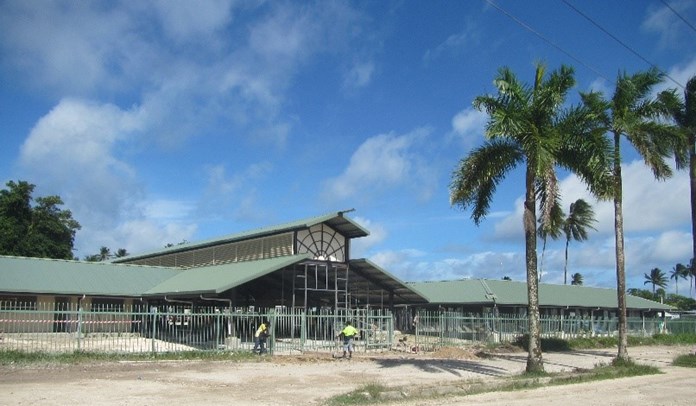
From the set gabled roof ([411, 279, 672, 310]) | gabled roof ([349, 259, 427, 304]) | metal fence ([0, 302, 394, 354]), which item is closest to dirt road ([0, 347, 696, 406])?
metal fence ([0, 302, 394, 354])

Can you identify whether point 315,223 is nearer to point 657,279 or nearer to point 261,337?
point 261,337

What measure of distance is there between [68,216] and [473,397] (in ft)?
169

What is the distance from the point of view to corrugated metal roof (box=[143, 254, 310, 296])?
2897 cm

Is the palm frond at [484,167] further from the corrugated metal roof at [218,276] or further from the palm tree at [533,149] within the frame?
the corrugated metal roof at [218,276]

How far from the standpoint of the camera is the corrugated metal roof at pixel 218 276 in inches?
1141

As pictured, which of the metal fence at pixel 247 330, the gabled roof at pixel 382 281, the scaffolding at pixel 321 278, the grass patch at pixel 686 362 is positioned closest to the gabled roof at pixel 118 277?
the metal fence at pixel 247 330

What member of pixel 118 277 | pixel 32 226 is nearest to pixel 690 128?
pixel 118 277

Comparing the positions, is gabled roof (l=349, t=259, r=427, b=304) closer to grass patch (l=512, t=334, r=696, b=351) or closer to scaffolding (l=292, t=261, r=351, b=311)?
scaffolding (l=292, t=261, r=351, b=311)

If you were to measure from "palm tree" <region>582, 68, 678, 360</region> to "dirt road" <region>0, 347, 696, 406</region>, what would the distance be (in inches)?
191

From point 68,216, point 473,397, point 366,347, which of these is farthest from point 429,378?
point 68,216

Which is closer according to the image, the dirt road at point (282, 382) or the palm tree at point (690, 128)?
the dirt road at point (282, 382)

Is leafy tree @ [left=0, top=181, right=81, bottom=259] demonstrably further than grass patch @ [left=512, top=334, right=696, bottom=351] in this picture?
Result: Yes

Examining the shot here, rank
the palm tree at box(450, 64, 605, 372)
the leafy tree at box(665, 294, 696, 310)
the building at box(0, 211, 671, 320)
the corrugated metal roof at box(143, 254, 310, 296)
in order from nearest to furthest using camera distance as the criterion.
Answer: the palm tree at box(450, 64, 605, 372) → the corrugated metal roof at box(143, 254, 310, 296) → the building at box(0, 211, 671, 320) → the leafy tree at box(665, 294, 696, 310)

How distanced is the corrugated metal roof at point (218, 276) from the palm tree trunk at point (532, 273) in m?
13.5
